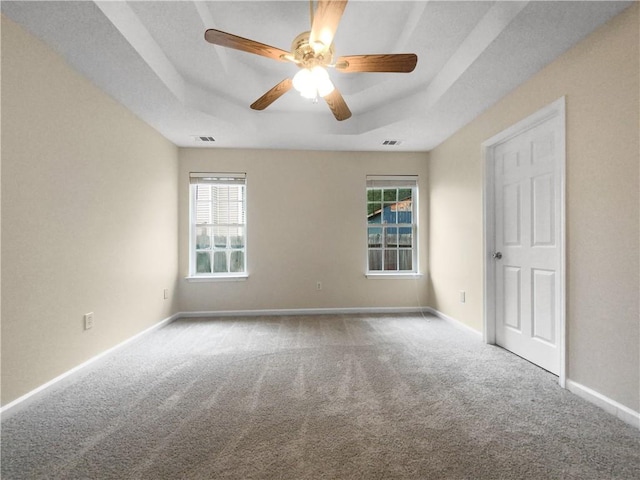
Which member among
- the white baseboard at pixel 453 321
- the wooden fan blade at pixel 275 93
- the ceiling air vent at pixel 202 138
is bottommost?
the white baseboard at pixel 453 321

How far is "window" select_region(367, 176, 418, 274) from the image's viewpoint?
15.3ft

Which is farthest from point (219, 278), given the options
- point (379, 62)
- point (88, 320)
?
point (379, 62)

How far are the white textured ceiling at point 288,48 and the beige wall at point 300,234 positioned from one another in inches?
26.7

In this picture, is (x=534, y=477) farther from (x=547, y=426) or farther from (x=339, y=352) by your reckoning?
(x=339, y=352)

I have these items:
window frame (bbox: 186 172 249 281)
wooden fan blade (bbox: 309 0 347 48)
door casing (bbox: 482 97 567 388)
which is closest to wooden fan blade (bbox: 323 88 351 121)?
wooden fan blade (bbox: 309 0 347 48)

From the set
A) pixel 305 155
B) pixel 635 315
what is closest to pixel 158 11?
pixel 305 155

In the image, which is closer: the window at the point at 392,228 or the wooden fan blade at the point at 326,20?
the wooden fan blade at the point at 326,20

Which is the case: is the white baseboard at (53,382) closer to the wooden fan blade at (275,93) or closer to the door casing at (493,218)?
the wooden fan blade at (275,93)

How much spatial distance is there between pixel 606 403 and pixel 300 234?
3.52m

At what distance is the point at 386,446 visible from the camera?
154 cm

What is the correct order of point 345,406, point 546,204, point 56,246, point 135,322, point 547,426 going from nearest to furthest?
1. point 547,426
2. point 345,406
3. point 56,246
4. point 546,204
5. point 135,322

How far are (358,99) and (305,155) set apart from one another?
4.22ft

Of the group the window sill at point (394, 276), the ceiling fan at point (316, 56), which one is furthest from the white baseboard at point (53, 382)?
the window sill at point (394, 276)

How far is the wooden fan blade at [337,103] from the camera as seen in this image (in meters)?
2.28
